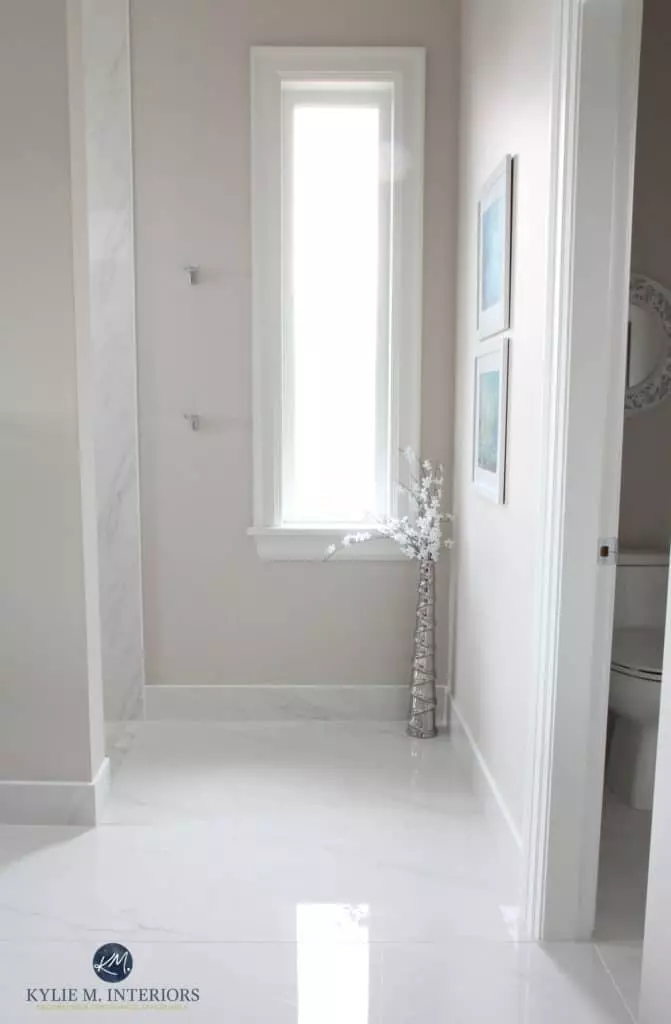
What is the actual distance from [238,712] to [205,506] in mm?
832

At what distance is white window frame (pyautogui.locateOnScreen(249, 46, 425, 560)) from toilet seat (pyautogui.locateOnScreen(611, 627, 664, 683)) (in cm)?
92

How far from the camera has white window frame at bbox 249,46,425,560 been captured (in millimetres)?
2887

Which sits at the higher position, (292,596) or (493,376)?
(493,376)

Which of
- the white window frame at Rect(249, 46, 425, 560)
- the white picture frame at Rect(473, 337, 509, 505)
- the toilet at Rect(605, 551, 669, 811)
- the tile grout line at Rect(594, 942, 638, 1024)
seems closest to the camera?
the tile grout line at Rect(594, 942, 638, 1024)

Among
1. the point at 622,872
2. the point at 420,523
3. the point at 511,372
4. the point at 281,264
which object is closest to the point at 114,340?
the point at 281,264

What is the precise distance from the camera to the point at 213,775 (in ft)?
8.84

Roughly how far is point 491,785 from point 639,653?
593 mm

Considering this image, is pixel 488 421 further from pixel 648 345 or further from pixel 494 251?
pixel 648 345

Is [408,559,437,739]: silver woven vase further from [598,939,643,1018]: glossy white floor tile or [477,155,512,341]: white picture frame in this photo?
[598,939,643,1018]: glossy white floor tile

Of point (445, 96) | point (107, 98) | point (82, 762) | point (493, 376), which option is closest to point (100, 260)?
point (107, 98)

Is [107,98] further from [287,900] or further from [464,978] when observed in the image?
[464,978]

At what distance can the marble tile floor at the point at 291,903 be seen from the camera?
1645 millimetres

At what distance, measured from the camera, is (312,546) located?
3.11 metres

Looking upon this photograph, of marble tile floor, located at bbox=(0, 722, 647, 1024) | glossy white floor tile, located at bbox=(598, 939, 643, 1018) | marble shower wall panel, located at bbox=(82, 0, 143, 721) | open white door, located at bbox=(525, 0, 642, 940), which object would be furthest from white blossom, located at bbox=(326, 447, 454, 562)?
glossy white floor tile, located at bbox=(598, 939, 643, 1018)
